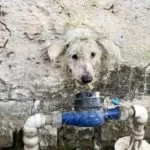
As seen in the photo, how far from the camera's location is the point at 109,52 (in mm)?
1983

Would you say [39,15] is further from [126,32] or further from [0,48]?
[126,32]

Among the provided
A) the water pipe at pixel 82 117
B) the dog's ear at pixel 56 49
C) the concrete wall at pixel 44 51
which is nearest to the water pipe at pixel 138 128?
the water pipe at pixel 82 117

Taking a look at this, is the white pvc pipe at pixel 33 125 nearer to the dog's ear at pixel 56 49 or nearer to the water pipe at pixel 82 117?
Answer: the water pipe at pixel 82 117

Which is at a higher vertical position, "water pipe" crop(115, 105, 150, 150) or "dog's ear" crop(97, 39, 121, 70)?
"dog's ear" crop(97, 39, 121, 70)

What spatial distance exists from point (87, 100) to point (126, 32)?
348 millimetres

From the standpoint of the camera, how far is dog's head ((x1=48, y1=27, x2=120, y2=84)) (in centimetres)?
186

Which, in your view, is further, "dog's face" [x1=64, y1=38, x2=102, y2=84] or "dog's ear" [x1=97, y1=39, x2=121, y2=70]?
"dog's ear" [x1=97, y1=39, x2=121, y2=70]

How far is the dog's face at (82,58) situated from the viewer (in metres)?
1.83

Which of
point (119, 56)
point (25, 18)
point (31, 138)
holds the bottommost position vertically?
point (31, 138)

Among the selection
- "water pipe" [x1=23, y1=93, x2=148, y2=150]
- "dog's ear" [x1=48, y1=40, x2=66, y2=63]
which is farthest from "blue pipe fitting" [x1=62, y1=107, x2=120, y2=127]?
"dog's ear" [x1=48, y1=40, x2=66, y2=63]

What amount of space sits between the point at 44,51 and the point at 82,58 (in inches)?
9.3

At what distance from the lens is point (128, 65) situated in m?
2.18

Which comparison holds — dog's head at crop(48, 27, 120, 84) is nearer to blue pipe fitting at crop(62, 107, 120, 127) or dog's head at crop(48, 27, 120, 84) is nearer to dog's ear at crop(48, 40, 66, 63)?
dog's ear at crop(48, 40, 66, 63)

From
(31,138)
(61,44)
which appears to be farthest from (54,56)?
(31,138)
